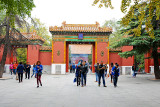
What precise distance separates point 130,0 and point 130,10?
0.89 meters

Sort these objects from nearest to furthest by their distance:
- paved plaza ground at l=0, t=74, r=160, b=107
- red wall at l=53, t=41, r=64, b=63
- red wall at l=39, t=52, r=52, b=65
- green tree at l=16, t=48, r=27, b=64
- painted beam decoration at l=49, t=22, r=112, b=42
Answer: paved plaza ground at l=0, t=74, r=160, b=107 → painted beam decoration at l=49, t=22, r=112, b=42 → red wall at l=53, t=41, r=64, b=63 → red wall at l=39, t=52, r=52, b=65 → green tree at l=16, t=48, r=27, b=64

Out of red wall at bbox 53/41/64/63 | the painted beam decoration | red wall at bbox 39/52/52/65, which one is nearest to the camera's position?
the painted beam decoration

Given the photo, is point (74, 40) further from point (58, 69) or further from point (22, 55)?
point (22, 55)

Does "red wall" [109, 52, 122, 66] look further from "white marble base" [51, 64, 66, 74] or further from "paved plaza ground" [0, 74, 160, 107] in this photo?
"paved plaza ground" [0, 74, 160, 107]

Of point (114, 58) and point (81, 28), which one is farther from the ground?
point (81, 28)

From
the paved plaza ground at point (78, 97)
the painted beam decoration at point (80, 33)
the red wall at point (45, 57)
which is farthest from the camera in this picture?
the red wall at point (45, 57)

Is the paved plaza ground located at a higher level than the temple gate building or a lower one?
lower

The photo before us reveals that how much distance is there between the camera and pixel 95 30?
24688 millimetres

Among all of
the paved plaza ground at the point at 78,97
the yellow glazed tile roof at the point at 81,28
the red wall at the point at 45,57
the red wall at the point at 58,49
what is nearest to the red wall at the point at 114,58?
the yellow glazed tile roof at the point at 81,28

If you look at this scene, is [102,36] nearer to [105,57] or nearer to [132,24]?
[105,57]

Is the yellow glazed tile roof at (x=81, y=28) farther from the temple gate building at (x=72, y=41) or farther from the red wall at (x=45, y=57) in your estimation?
the red wall at (x=45, y=57)

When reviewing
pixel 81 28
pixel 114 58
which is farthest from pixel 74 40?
pixel 114 58

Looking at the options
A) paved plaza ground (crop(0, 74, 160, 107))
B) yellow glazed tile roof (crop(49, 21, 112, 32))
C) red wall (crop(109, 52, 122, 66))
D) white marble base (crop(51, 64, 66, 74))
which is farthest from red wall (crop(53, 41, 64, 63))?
paved plaza ground (crop(0, 74, 160, 107))

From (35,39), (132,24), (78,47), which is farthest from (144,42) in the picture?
(78,47)
